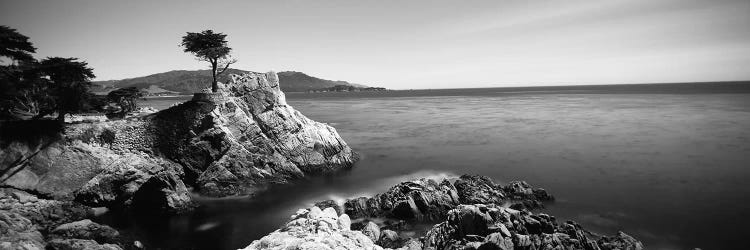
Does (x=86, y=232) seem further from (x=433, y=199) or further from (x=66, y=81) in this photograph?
(x=433, y=199)

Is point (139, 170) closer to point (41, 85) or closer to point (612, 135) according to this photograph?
point (41, 85)

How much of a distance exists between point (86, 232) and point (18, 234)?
261 cm

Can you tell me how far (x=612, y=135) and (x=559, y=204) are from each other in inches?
1332

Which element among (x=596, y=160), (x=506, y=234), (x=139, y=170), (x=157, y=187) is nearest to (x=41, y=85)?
(x=139, y=170)

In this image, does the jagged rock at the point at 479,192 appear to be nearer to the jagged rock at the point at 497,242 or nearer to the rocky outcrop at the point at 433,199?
the rocky outcrop at the point at 433,199

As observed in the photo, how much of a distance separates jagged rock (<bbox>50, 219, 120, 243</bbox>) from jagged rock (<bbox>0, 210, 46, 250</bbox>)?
0.93 meters

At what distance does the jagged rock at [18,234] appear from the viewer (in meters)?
14.6

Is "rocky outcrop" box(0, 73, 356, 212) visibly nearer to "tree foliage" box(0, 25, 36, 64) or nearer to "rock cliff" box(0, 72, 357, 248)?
"rock cliff" box(0, 72, 357, 248)

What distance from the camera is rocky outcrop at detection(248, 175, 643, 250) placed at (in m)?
15.1

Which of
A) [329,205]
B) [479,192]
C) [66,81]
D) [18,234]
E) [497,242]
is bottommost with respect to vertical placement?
[329,205]

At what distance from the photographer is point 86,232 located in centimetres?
1812

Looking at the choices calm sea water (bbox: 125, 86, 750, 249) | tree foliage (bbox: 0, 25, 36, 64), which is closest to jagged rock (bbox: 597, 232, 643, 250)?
calm sea water (bbox: 125, 86, 750, 249)

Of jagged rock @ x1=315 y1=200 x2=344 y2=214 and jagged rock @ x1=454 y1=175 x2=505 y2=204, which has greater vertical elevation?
jagged rock @ x1=454 y1=175 x2=505 y2=204

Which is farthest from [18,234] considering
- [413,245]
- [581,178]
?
[581,178]
